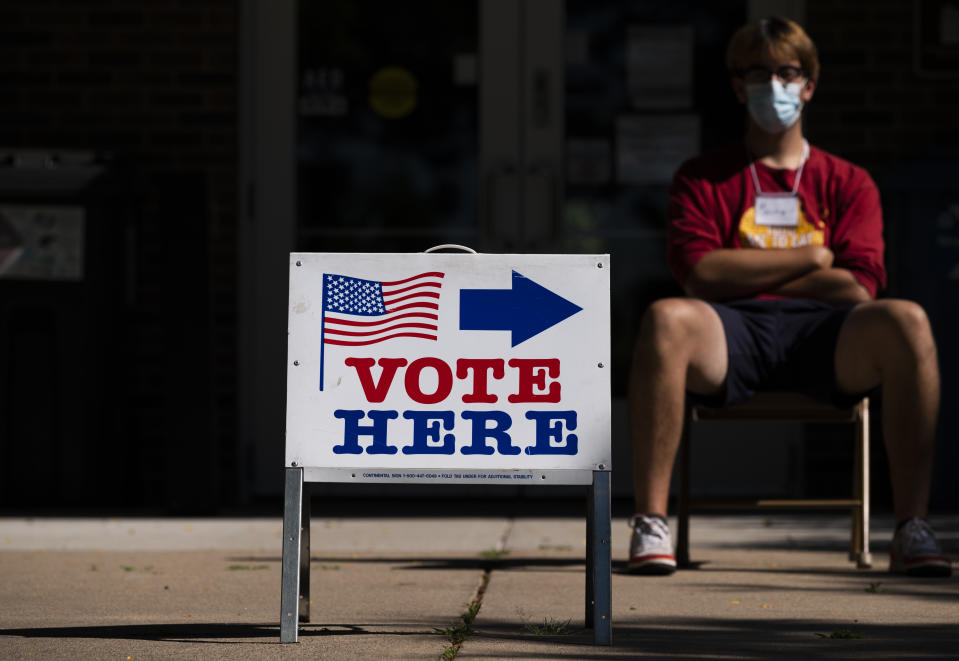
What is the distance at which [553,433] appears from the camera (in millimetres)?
3156

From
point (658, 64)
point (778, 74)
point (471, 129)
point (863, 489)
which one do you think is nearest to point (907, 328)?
point (863, 489)

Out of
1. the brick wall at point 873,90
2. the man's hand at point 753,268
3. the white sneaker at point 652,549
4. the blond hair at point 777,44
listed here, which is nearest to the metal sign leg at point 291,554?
the white sneaker at point 652,549

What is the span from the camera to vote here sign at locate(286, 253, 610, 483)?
314 centimetres

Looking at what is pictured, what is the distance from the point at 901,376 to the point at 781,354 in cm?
33

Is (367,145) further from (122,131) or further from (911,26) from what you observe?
(911,26)

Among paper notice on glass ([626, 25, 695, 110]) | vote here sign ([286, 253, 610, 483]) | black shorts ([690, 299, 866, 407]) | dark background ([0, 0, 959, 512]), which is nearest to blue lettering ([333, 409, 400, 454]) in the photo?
vote here sign ([286, 253, 610, 483])

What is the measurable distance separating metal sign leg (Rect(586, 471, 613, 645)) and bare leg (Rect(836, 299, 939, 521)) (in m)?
1.30

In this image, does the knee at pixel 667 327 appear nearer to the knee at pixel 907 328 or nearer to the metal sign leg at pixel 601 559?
the knee at pixel 907 328

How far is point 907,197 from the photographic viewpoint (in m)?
5.67

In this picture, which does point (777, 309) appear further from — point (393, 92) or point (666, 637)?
point (393, 92)

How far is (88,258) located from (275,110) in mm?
1062

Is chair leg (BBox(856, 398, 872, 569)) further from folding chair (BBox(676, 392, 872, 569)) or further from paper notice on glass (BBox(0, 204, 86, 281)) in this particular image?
paper notice on glass (BBox(0, 204, 86, 281))

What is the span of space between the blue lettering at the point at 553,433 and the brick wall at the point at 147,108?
133 inches

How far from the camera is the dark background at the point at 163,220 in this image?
5785 mm
